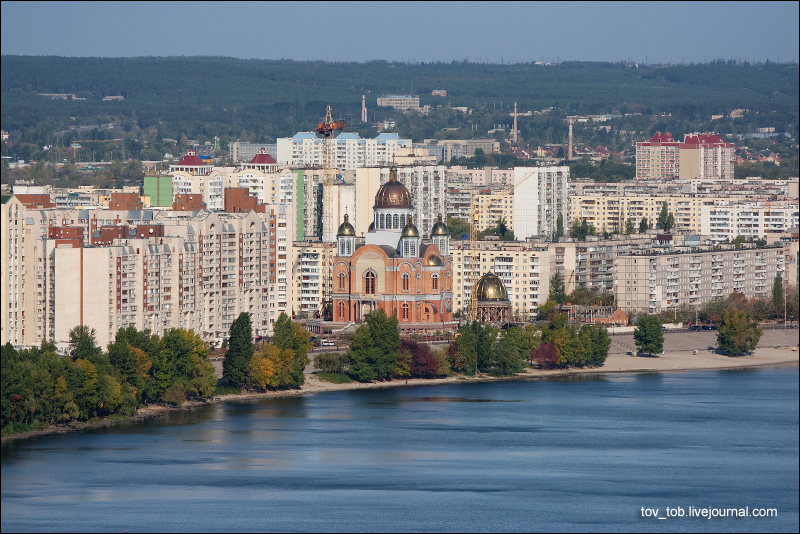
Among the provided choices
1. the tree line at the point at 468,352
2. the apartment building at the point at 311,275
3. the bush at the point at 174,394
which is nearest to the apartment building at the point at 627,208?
the apartment building at the point at 311,275

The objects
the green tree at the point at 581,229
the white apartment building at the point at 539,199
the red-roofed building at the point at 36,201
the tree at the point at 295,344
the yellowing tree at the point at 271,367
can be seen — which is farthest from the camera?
the white apartment building at the point at 539,199

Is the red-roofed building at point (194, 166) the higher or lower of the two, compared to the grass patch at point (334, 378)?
higher

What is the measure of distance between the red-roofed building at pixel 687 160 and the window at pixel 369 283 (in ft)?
162

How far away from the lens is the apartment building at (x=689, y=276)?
45.3 meters

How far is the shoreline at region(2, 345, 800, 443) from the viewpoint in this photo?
108 feet

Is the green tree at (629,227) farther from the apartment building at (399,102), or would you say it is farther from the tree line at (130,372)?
the apartment building at (399,102)

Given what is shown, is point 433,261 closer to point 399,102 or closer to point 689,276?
point 689,276

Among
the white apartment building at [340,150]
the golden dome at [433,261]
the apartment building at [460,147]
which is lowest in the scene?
the golden dome at [433,261]

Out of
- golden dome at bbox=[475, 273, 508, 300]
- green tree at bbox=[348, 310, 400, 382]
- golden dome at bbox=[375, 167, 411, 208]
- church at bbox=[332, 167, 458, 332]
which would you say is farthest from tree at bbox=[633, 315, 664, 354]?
green tree at bbox=[348, 310, 400, 382]

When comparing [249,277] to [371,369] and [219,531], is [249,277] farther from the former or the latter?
[219,531]

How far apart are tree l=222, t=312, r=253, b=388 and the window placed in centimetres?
766

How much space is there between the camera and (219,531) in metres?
22.0

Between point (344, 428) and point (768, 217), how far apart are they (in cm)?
3220

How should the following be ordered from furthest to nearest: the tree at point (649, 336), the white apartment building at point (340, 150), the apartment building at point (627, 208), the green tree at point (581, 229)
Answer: the white apartment building at point (340, 150)
the apartment building at point (627, 208)
the green tree at point (581, 229)
the tree at point (649, 336)
